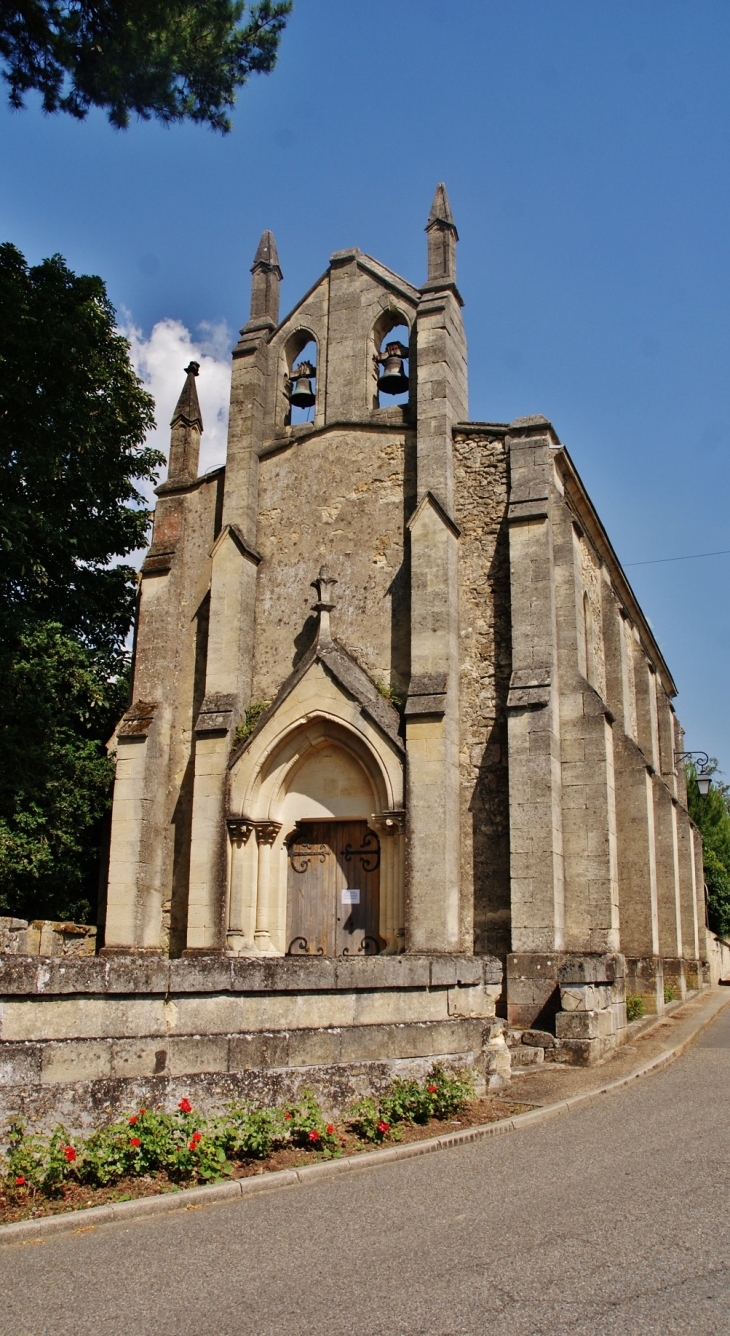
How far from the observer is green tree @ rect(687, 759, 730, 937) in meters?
38.0

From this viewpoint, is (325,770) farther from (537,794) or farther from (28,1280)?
(28,1280)

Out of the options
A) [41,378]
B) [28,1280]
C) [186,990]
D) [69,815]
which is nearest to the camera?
[28,1280]

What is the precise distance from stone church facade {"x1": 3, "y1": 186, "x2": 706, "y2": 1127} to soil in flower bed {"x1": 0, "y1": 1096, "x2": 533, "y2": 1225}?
3.19 meters

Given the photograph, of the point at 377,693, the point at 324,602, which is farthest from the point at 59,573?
the point at 377,693

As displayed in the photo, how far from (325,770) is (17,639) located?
525 cm

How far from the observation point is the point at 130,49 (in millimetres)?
10312

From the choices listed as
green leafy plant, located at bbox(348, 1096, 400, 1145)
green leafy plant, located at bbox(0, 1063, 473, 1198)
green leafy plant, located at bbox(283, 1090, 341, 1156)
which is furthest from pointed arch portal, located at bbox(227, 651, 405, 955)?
green leafy plant, located at bbox(283, 1090, 341, 1156)

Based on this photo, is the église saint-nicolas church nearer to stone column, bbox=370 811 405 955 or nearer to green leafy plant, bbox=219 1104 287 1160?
stone column, bbox=370 811 405 955

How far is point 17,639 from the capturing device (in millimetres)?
15266

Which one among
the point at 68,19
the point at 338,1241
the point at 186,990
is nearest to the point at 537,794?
the point at 186,990

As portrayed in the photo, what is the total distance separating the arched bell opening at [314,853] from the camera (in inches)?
521

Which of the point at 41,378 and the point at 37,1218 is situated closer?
the point at 37,1218

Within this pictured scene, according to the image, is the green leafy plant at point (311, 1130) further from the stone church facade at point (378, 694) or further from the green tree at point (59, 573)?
the green tree at point (59, 573)

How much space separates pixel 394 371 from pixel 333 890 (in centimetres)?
778
